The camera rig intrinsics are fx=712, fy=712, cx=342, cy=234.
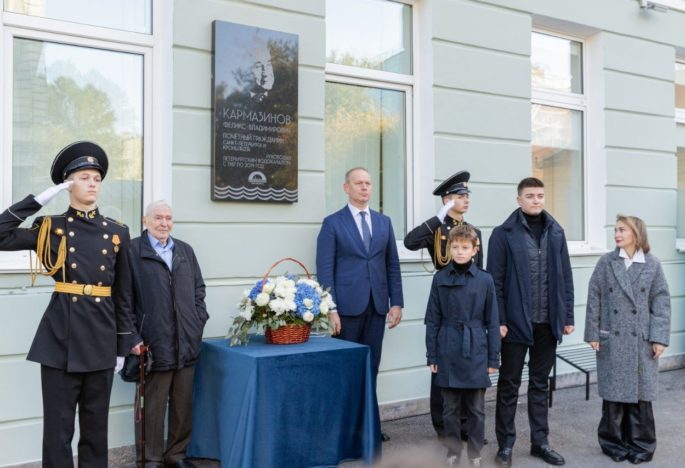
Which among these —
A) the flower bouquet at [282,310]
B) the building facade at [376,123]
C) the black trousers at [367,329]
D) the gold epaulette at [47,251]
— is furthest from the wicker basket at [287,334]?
the gold epaulette at [47,251]

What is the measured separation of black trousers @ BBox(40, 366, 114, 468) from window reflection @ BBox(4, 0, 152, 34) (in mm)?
2224

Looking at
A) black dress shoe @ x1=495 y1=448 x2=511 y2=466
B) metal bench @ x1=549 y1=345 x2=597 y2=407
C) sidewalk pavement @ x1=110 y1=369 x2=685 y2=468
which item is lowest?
sidewalk pavement @ x1=110 y1=369 x2=685 y2=468

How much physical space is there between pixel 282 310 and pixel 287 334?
7.7 inches

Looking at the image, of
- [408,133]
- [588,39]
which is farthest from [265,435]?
[588,39]

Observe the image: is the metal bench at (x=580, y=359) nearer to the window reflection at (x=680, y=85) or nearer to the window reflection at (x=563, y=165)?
the window reflection at (x=563, y=165)

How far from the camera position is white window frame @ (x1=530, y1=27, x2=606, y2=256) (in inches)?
266

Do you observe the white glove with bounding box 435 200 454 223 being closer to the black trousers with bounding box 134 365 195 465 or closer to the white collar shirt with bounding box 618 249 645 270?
the white collar shirt with bounding box 618 249 645 270

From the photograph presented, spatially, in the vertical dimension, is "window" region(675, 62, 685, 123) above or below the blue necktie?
above

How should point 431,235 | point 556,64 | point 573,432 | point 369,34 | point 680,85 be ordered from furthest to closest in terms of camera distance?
point 680,85
point 556,64
point 369,34
point 573,432
point 431,235

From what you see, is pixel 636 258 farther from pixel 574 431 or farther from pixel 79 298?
pixel 79 298

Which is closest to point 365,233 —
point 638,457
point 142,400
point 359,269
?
point 359,269

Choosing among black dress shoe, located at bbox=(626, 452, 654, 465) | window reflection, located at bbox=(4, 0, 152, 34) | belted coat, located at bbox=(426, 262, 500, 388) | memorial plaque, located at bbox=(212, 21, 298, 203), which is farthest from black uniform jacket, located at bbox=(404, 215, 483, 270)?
window reflection, located at bbox=(4, 0, 152, 34)

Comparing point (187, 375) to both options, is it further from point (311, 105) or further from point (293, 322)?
point (311, 105)

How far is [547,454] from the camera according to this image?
441cm
